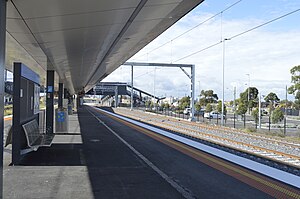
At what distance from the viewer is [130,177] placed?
7.69m

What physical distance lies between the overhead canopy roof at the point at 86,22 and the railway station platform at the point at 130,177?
3121mm

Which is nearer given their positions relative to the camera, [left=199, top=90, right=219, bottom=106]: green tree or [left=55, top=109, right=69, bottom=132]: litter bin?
[left=55, top=109, right=69, bottom=132]: litter bin

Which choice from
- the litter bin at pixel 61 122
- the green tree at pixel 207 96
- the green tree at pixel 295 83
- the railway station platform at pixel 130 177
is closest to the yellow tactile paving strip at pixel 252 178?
the railway station platform at pixel 130 177

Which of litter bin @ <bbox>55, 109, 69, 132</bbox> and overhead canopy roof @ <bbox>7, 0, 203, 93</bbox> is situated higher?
overhead canopy roof @ <bbox>7, 0, 203, 93</bbox>

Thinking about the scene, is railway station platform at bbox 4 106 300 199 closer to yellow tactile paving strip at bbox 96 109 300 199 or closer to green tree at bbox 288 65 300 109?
yellow tactile paving strip at bbox 96 109 300 199

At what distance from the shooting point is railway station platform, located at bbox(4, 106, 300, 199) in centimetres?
646

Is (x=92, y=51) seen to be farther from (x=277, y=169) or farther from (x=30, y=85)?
(x=277, y=169)

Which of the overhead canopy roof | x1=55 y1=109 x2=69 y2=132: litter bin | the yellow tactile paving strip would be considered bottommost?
the yellow tactile paving strip

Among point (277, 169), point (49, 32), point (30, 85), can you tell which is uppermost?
point (49, 32)

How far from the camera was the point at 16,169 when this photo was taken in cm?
827

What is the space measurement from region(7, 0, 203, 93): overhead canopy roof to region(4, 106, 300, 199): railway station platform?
3.12 m

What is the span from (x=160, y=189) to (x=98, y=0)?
11.5 ft

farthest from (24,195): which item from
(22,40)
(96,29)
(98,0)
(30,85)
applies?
(30,85)

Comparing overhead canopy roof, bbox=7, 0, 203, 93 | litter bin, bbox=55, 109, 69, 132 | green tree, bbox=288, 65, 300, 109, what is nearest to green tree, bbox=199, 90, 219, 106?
green tree, bbox=288, 65, 300, 109
